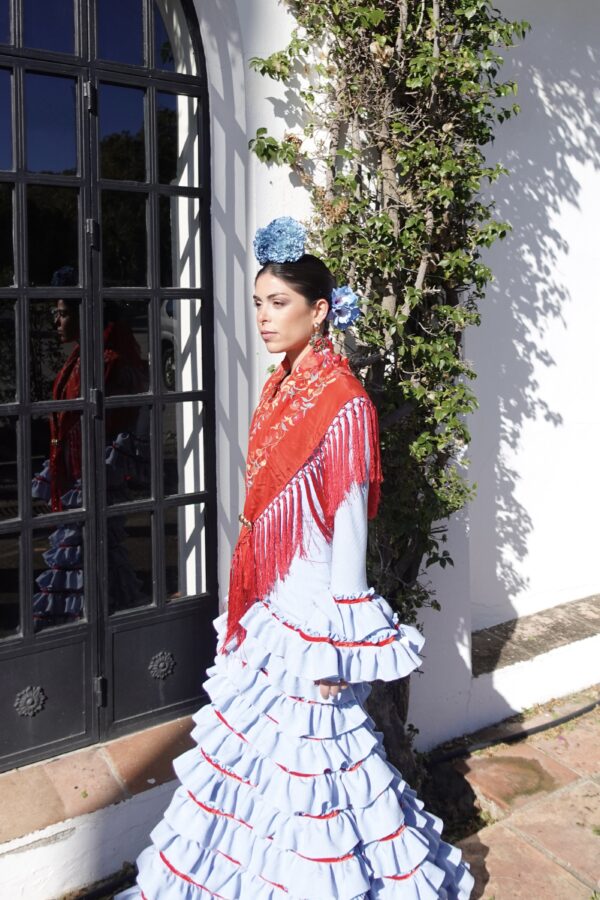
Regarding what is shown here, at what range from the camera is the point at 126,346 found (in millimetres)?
3389

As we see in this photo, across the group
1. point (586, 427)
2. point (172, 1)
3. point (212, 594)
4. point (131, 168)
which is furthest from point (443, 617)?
point (172, 1)

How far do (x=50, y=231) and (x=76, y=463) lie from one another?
2.74ft

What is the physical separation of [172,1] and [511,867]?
3.44 m

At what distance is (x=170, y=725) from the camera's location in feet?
11.6

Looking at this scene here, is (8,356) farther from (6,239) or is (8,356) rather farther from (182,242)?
(182,242)

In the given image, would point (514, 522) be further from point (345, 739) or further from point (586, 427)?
point (345, 739)

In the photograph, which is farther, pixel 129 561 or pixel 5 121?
pixel 129 561

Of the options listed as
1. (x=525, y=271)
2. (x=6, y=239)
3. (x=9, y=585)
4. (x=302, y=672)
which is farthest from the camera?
(x=525, y=271)

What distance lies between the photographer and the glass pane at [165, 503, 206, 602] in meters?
3.62

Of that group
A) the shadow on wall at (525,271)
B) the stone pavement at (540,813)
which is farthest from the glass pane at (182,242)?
the stone pavement at (540,813)

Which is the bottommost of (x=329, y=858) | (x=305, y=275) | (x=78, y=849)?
(x=78, y=849)

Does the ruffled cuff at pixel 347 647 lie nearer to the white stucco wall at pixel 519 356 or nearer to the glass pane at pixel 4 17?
the white stucco wall at pixel 519 356

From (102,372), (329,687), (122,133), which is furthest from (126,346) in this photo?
(329,687)

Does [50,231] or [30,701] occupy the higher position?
[50,231]
